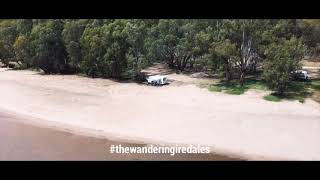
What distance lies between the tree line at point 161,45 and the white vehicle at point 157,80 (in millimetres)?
195

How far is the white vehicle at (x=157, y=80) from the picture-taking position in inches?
238

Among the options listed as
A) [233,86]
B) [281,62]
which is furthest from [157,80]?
[281,62]

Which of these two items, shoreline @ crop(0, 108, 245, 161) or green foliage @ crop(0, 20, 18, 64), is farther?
green foliage @ crop(0, 20, 18, 64)

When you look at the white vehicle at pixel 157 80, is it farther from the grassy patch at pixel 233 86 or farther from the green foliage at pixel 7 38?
the green foliage at pixel 7 38

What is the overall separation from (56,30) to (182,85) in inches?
71.9

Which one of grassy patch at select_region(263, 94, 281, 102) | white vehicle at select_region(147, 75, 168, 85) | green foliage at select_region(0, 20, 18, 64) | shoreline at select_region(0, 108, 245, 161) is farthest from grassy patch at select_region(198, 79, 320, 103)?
green foliage at select_region(0, 20, 18, 64)

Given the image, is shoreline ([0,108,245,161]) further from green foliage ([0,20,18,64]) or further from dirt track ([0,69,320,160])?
green foliage ([0,20,18,64])

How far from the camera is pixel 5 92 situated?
5.90m

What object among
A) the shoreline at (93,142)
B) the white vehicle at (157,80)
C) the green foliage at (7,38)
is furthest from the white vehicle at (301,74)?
the green foliage at (7,38)

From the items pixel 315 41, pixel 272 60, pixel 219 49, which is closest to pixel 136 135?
pixel 219 49

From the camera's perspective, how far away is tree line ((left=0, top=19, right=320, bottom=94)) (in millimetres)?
5797

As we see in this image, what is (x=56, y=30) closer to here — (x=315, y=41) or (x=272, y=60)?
(x=272, y=60)

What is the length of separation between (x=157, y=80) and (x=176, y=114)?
54cm

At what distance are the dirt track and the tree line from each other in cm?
28
